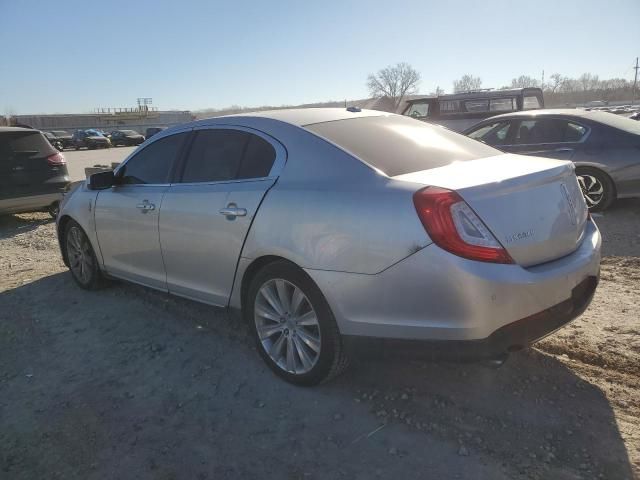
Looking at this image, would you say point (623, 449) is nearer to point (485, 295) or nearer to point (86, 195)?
point (485, 295)

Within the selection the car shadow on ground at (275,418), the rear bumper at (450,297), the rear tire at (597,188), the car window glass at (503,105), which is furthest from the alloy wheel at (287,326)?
the car window glass at (503,105)

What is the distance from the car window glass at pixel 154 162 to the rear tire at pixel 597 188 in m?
5.45

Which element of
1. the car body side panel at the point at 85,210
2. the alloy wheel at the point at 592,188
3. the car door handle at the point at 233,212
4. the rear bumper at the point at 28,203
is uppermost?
the car door handle at the point at 233,212

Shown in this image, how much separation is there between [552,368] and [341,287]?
1.45m

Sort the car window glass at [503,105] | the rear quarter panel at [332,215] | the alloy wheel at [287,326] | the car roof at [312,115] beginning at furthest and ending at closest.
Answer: the car window glass at [503,105] → the car roof at [312,115] → the alloy wheel at [287,326] → the rear quarter panel at [332,215]

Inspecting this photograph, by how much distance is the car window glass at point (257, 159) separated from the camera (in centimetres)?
319

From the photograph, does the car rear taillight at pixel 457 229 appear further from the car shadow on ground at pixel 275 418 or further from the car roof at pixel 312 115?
the car roof at pixel 312 115

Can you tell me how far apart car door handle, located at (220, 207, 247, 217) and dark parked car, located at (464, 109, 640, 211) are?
18.2ft

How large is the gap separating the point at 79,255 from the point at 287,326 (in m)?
2.98

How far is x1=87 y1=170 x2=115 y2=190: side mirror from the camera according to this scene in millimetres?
4344

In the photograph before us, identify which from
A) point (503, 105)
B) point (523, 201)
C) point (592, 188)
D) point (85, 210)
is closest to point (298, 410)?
point (523, 201)

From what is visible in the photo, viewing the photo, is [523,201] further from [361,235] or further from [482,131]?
[482,131]

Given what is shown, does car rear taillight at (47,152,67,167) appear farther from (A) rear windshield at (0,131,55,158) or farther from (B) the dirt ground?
(B) the dirt ground

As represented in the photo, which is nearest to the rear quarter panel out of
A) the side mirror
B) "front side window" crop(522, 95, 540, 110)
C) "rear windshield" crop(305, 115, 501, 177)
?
"rear windshield" crop(305, 115, 501, 177)
